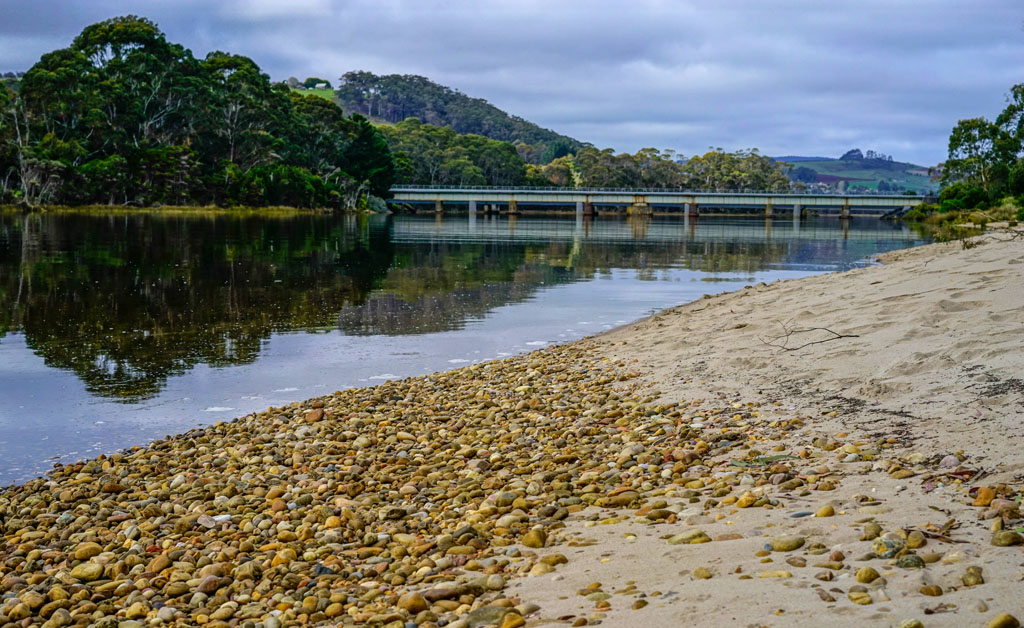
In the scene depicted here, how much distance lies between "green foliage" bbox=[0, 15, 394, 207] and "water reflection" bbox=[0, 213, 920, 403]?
44.2 metres

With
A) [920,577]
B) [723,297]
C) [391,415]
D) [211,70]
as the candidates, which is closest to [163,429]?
[391,415]

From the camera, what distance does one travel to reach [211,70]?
4360 inches

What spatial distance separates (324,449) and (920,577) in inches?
232

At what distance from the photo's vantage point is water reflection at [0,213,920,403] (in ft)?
51.1

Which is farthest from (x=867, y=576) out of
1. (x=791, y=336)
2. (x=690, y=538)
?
(x=791, y=336)

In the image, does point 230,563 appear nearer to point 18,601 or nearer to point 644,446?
point 18,601

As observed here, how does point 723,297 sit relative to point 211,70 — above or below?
below

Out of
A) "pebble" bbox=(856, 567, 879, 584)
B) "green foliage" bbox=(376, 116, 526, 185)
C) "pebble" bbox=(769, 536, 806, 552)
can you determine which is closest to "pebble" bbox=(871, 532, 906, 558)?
"pebble" bbox=(856, 567, 879, 584)

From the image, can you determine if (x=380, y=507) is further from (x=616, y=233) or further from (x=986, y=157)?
(x=986, y=157)

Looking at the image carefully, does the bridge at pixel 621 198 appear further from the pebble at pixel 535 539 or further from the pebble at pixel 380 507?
the pebble at pixel 535 539

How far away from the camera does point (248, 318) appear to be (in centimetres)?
1931

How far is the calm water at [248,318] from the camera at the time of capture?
37.9 feet

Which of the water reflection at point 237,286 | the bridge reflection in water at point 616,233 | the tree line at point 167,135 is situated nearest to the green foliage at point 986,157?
the bridge reflection in water at point 616,233

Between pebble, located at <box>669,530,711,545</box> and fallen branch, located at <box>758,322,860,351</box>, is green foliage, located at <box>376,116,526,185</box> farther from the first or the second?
pebble, located at <box>669,530,711,545</box>
